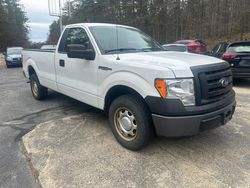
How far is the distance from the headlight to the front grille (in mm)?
97

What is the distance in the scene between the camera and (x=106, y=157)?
3668 millimetres

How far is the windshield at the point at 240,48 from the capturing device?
8.55 meters

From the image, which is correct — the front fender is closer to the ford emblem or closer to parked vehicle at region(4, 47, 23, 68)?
the ford emblem

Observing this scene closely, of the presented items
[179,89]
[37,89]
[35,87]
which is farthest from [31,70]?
[179,89]

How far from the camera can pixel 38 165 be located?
347 centimetres

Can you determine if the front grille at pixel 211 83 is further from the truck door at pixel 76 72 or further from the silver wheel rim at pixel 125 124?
the truck door at pixel 76 72

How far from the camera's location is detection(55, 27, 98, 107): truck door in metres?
4.49

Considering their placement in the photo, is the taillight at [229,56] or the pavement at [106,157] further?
the taillight at [229,56]

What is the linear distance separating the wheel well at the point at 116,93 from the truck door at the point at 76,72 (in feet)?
1.04

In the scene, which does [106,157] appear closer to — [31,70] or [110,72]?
[110,72]

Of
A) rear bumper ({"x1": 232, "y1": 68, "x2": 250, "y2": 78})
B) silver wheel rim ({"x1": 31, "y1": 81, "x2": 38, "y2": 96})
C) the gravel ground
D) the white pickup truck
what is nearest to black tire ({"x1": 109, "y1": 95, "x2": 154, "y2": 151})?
the white pickup truck

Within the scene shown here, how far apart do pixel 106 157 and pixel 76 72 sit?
6.24 feet

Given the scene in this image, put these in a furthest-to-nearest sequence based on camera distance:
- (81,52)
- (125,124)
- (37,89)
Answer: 1. (37,89)
2. (81,52)
3. (125,124)

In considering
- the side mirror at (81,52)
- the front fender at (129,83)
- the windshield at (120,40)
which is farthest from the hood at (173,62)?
the side mirror at (81,52)
